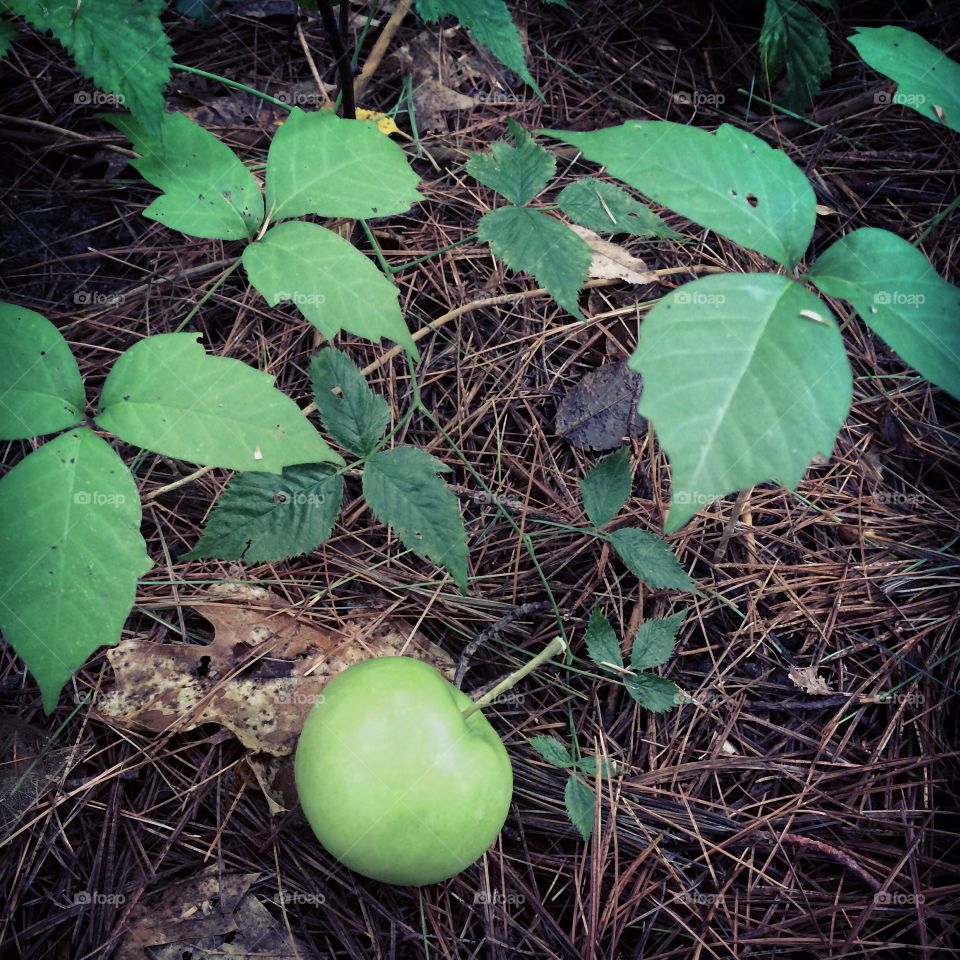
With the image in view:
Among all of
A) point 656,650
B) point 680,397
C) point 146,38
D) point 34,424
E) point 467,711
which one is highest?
point 146,38

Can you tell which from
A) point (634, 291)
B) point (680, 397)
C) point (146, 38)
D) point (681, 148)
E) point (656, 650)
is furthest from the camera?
point (634, 291)

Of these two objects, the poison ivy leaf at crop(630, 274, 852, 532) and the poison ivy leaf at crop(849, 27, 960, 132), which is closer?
the poison ivy leaf at crop(630, 274, 852, 532)

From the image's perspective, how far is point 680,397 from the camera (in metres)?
1.19

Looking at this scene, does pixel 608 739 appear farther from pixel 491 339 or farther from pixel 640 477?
pixel 491 339

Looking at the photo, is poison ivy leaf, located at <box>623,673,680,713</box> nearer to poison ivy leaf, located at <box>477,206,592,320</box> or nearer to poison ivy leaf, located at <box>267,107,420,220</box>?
poison ivy leaf, located at <box>477,206,592,320</box>

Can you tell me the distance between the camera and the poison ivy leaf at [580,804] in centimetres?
150

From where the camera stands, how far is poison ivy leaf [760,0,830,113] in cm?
215

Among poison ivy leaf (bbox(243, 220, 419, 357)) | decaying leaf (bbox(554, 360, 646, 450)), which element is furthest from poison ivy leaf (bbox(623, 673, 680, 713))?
poison ivy leaf (bbox(243, 220, 419, 357))

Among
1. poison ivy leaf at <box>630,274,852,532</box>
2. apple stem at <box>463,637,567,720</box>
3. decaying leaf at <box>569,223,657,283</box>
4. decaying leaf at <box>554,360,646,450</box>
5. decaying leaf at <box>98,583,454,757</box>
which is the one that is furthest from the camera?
decaying leaf at <box>569,223,657,283</box>

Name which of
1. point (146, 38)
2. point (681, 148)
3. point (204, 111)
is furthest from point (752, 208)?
point (204, 111)

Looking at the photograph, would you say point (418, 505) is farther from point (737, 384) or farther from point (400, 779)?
point (737, 384)

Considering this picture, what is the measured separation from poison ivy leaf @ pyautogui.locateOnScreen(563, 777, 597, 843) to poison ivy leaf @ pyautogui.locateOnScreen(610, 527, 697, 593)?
0.44 metres

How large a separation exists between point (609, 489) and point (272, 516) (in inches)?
29.0

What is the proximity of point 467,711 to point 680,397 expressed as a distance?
67 centimetres
